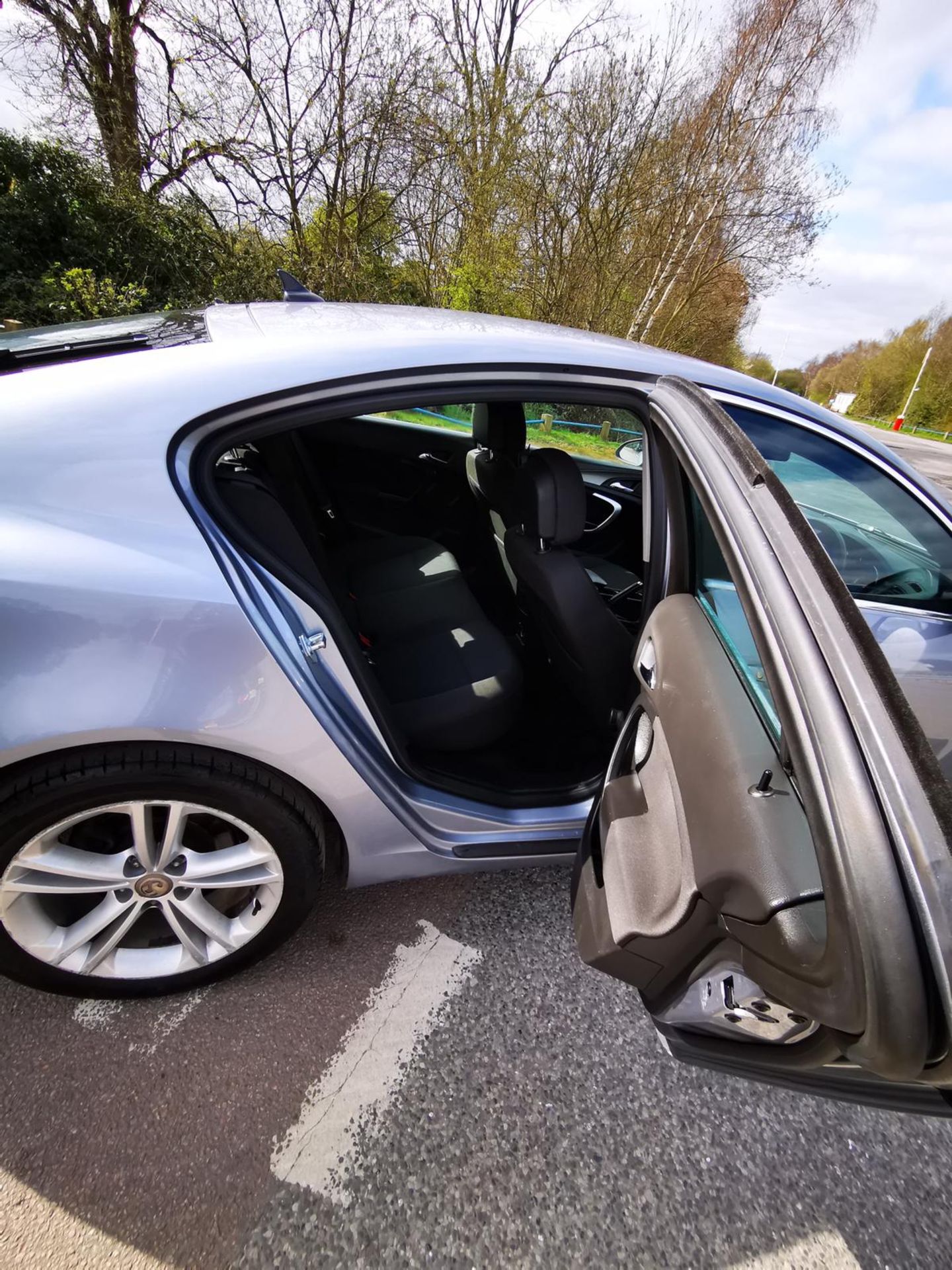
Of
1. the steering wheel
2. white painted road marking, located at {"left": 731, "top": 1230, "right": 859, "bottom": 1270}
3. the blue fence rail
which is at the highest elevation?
the blue fence rail

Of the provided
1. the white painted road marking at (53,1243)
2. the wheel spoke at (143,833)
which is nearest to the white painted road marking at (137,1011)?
the white painted road marking at (53,1243)

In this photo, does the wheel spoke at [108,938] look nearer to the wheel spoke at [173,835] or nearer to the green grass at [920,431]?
the wheel spoke at [173,835]

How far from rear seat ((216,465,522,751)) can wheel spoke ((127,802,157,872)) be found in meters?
0.56

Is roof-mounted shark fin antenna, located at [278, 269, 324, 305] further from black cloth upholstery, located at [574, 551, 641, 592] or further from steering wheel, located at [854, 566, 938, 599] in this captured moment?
steering wheel, located at [854, 566, 938, 599]

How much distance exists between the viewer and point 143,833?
3.90 ft

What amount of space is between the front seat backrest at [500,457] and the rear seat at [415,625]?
0.90ft

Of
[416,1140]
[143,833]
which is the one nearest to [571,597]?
[143,833]

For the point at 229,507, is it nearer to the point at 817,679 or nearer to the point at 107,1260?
the point at 817,679

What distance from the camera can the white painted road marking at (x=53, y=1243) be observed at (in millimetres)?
1007

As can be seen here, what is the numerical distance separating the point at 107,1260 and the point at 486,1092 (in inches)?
28.1

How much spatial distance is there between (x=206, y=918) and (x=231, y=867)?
0.17 m

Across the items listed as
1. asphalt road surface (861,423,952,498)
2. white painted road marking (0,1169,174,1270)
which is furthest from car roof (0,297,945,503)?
asphalt road surface (861,423,952,498)

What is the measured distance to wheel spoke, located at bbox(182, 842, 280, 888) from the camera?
1.25 meters

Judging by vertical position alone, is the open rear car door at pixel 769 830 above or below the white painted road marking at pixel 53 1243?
above
